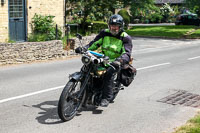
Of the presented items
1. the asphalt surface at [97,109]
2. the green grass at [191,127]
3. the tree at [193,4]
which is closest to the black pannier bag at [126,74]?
the asphalt surface at [97,109]

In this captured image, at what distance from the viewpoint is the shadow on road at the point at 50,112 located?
6.73 meters

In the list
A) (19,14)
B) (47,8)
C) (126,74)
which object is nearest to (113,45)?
(126,74)

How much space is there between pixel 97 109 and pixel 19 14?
1281 cm

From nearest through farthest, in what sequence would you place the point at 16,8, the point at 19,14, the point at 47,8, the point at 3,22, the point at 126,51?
the point at 126,51
the point at 3,22
the point at 16,8
the point at 19,14
the point at 47,8

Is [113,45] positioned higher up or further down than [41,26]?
further down

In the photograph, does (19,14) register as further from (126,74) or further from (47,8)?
(126,74)

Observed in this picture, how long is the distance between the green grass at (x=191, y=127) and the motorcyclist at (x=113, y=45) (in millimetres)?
1571

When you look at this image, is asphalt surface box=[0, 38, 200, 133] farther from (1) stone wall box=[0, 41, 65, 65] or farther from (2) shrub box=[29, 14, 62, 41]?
(2) shrub box=[29, 14, 62, 41]

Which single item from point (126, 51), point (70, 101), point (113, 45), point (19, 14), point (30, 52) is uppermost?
point (19, 14)

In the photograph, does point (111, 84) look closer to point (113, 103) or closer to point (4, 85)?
point (113, 103)

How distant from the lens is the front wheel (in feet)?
21.1

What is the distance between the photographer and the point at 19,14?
1925cm

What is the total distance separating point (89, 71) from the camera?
688 cm

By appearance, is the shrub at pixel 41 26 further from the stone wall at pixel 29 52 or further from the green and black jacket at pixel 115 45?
the green and black jacket at pixel 115 45
